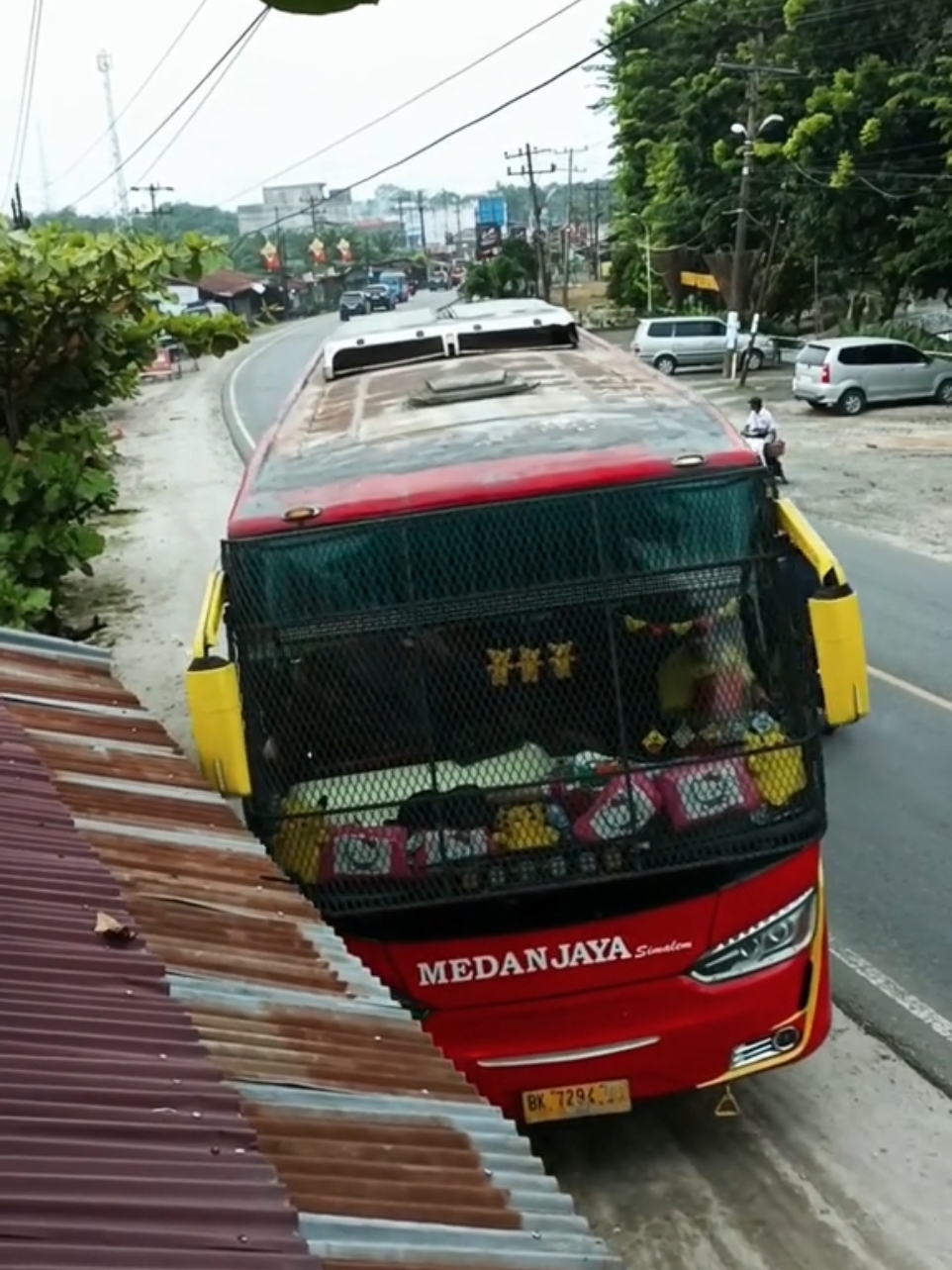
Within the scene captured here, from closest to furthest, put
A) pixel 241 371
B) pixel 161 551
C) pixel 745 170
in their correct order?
pixel 161 551
pixel 745 170
pixel 241 371

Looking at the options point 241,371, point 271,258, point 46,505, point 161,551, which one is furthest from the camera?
point 271,258

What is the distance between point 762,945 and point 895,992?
1953mm

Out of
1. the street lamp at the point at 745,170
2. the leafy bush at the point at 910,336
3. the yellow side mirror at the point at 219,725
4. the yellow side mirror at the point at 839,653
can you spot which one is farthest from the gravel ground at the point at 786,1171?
the street lamp at the point at 745,170

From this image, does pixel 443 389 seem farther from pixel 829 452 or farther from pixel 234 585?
pixel 829 452

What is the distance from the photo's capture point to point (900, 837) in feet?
29.6

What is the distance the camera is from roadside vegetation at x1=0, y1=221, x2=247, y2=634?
11.6m

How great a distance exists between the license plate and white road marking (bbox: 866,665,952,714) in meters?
6.45

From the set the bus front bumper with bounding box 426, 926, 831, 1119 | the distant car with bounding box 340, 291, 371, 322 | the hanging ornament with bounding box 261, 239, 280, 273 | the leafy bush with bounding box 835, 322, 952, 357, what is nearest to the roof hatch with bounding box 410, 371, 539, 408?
the bus front bumper with bounding box 426, 926, 831, 1119

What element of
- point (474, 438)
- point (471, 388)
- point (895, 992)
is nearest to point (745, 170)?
point (471, 388)

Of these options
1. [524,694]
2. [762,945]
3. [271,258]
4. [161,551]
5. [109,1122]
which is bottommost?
[161,551]

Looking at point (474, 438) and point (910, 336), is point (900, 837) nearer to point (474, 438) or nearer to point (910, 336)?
point (474, 438)

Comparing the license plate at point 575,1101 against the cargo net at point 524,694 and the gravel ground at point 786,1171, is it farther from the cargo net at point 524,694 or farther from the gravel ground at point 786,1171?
the cargo net at point 524,694

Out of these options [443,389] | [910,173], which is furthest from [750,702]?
[910,173]

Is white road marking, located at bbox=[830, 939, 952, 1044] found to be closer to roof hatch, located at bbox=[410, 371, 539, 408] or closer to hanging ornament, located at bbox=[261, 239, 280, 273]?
roof hatch, located at bbox=[410, 371, 539, 408]
